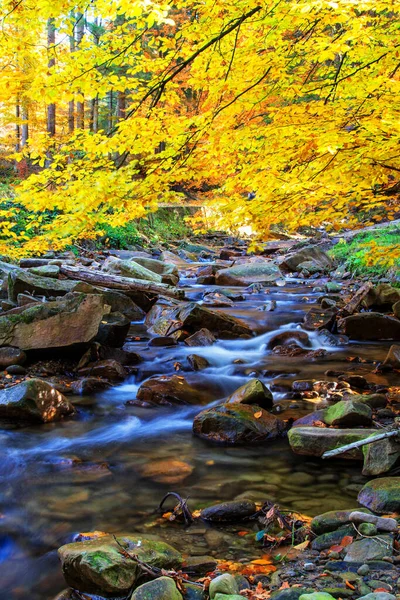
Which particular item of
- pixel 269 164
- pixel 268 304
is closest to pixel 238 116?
pixel 269 164

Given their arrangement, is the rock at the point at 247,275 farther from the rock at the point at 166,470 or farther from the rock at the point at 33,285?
the rock at the point at 166,470

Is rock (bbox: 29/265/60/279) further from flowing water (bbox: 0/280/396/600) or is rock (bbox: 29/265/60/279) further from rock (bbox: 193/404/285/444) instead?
rock (bbox: 193/404/285/444)

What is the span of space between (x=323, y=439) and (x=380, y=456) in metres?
0.61

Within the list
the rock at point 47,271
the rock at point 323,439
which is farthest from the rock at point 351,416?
the rock at point 47,271

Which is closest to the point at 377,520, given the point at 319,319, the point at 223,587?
the point at 223,587

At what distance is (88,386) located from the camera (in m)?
6.76

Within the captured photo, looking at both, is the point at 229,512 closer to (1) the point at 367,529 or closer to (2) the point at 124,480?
(1) the point at 367,529

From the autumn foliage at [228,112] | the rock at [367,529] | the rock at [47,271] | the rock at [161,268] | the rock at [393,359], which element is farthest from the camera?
the rock at [161,268]

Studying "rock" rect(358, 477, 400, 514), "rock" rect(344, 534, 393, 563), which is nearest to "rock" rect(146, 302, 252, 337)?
"rock" rect(358, 477, 400, 514)

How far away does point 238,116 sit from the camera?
591cm

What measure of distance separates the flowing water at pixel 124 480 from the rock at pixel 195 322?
2.59 m

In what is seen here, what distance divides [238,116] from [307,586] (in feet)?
16.8

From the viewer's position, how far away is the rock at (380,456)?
160 inches

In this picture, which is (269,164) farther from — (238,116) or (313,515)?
(313,515)
